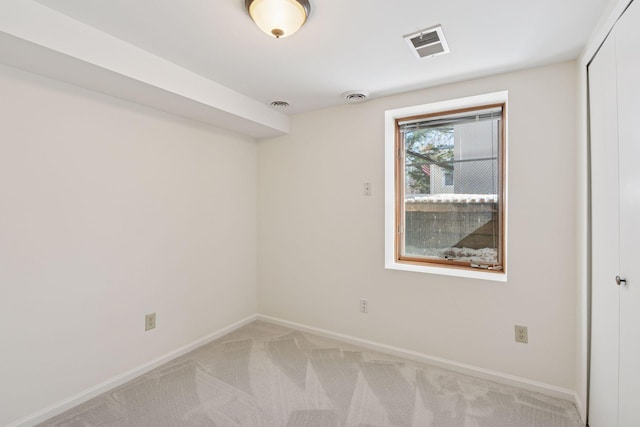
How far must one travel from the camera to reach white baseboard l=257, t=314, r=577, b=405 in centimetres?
210

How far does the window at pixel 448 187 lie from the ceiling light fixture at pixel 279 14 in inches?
55.5

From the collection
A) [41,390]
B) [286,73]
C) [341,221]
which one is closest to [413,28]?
[286,73]

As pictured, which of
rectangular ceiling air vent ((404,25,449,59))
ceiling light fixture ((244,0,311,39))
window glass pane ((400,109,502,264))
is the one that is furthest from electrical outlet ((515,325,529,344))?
ceiling light fixture ((244,0,311,39))

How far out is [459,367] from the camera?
2.41m

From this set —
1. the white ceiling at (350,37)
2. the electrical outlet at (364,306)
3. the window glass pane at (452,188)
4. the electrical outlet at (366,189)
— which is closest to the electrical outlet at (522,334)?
the window glass pane at (452,188)

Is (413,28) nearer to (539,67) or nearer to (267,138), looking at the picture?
(539,67)

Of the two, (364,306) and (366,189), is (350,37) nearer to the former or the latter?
(366,189)

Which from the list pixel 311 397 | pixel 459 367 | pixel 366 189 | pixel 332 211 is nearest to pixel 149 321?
pixel 311 397

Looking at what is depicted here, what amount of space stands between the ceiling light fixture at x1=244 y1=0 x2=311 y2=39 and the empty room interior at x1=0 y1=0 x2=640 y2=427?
0.01 m

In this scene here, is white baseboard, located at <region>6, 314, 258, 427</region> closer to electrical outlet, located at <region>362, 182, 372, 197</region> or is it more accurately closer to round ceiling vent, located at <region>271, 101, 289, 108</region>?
electrical outlet, located at <region>362, 182, 372, 197</region>

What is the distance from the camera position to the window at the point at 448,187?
2504 mm

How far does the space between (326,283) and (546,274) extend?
1.79m

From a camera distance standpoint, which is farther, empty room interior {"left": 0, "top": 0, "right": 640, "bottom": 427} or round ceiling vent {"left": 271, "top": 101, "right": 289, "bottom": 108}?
round ceiling vent {"left": 271, "top": 101, "right": 289, "bottom": 108}

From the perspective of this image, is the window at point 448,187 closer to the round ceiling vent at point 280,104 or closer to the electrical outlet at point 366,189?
the electrical outlet at point 366,189
